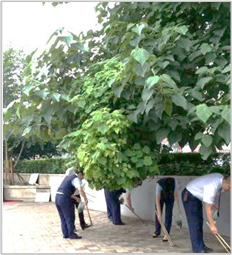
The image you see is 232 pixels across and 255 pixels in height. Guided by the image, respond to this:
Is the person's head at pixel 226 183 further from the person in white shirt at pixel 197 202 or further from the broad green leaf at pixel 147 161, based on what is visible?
the broad green leaf at pixel 147 161

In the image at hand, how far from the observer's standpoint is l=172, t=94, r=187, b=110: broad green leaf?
4.84m

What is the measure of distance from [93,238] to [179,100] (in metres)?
4.04

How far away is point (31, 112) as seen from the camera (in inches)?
239

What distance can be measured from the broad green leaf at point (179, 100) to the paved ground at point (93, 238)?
9.49 ft

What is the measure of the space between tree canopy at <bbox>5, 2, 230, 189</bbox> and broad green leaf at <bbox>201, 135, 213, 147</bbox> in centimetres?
1

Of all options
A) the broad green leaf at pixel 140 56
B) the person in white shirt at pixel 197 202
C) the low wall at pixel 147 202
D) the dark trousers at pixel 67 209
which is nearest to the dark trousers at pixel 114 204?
the low wall at pixel 147 202

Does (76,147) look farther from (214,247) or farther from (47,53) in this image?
(214,247)

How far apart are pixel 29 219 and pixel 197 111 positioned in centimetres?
724

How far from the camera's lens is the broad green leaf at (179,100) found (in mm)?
4836

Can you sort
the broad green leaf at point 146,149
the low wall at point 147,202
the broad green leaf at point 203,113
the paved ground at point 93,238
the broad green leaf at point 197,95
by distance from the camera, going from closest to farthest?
1. the broad green leaf at point 203,113
2. the broad green leaf at point 197,95
3. the broad green leaf at point 146,149
4. the paved ground at point 93,238
5. the low wall at point 147,202

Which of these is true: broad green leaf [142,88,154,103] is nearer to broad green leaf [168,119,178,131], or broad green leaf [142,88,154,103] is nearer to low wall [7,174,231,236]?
broad green leaf [168,119,178,131]

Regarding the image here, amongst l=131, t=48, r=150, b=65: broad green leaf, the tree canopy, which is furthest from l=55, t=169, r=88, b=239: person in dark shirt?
l=131, t=48, r=150, b=65: broad green leaf

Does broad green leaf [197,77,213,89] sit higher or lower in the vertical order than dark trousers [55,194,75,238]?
higher

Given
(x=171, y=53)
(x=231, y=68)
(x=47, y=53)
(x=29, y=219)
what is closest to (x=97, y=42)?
(x=47, y=53)
